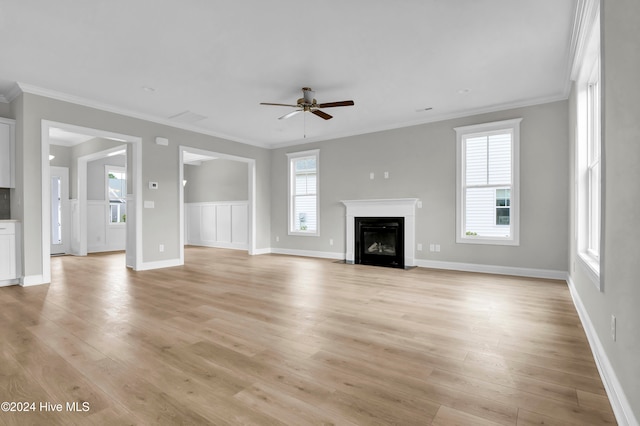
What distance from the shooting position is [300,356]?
7.27 feet

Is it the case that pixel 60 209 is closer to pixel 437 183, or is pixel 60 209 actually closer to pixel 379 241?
pixel 379 241

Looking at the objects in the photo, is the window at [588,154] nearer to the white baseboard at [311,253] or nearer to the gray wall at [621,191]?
the gray wall at [621,191]

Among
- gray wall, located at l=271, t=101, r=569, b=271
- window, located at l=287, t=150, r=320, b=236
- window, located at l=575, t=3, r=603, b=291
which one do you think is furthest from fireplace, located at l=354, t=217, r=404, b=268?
window, located at l=575, t=3, r=603, b=291

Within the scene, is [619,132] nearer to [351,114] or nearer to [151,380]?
[151,380]

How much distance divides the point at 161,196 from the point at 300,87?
132 inches

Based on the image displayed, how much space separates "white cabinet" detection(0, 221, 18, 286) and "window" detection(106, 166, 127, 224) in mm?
4492

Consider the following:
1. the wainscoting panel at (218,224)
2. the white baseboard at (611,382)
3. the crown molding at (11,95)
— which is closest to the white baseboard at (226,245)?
the wainscoting panel at (218,224)

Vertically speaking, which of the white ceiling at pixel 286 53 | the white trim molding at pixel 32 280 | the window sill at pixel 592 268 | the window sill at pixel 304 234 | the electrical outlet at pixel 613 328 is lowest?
the white trim molding at pixel 32 280

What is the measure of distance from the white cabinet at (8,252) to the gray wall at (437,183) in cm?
484

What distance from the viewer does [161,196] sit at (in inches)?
236

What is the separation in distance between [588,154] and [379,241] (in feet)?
12.0

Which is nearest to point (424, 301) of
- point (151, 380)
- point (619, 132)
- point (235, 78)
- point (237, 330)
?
point (237, 330)

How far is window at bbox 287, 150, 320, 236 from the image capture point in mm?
7520

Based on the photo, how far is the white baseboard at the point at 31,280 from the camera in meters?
4.38
